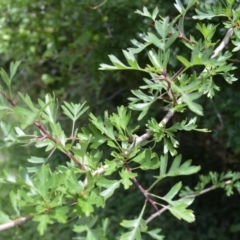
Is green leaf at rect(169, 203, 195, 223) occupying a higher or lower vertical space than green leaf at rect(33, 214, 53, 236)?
lower

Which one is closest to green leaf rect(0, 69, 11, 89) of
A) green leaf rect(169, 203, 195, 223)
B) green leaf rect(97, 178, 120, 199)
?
green leaf rect(97, 178, 120, 199)

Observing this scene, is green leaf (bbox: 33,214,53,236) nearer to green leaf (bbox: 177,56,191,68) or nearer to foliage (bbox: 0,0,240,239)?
foliage (bbox: 0,0,240,239)

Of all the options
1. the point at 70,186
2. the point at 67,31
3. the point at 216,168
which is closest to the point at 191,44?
Result: the point at 70,186

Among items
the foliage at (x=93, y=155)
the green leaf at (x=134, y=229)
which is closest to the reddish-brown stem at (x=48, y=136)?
the foliage at (x=93, y=155)

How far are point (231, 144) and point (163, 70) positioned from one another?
906mm

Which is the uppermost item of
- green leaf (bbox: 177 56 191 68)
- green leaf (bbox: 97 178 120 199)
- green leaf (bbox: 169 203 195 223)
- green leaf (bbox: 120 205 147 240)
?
green leaf (bbox: 177 56 191 68)

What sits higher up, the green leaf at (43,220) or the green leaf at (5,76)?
the green leaf at (5,76)

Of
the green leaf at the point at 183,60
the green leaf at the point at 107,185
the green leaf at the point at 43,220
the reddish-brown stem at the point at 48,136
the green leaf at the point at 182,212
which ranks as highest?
the green leaf at the point at 183,60

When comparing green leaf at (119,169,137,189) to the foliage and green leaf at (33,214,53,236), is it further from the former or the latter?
green leaf at (33,214,53,236)

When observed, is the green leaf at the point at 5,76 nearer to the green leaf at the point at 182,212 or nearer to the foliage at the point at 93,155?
the foliage at the point at 93,155

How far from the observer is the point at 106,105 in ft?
7.06

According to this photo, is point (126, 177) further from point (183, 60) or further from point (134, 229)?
point (183, 60)

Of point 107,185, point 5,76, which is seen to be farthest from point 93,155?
point 5,76

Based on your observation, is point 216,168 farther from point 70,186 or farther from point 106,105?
point 70,186
